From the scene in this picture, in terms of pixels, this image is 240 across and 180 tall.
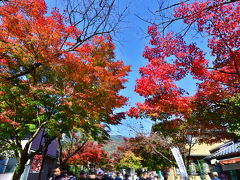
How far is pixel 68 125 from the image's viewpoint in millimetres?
7406

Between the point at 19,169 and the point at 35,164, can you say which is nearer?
the point at 19,169

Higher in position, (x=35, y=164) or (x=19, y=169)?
(x=19, y=169)

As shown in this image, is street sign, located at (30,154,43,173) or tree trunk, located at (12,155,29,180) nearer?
tree trunk, located at (12,155,29,180)

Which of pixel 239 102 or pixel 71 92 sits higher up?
Result: pixel 71 92

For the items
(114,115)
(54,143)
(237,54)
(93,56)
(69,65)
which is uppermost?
(93,56)

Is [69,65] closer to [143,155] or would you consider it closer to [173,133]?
[173,133]

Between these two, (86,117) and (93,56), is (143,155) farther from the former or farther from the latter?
(93,56)

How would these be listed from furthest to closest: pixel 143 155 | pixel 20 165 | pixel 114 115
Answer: pixel 143 155, pixel 114 115, pixel 20 165

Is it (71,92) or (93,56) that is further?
(93,56)

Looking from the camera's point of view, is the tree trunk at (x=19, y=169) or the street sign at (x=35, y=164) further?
the street sign at (x=35, y=164)

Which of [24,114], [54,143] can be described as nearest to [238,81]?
[24,114]

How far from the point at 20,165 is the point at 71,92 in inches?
170

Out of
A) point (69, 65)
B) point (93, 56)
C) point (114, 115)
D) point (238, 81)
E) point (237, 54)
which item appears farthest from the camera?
point (114, 115)

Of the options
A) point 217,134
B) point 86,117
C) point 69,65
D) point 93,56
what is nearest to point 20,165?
point 86,117
